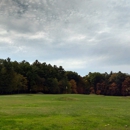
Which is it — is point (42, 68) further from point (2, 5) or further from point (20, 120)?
point (20, 120)

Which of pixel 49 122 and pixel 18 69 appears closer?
pixel 49 122

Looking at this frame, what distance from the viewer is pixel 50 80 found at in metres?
102

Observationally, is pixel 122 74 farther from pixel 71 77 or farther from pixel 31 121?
pixel 31 121

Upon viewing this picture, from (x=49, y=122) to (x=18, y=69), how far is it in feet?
276

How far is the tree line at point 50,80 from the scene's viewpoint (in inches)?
3392

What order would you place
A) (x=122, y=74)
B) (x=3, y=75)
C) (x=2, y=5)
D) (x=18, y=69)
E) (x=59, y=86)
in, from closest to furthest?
1. (x=2, y=5)
2. (x=3, y=75)
3. (x=18, y=69)
4. (x=59, y=86)
5. (x=122, y=74)

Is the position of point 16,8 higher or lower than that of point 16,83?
higher

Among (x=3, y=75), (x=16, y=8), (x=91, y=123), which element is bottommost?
(x=91, y=123)

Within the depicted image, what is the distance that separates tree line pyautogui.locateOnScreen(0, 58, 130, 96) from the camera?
86.2 metres

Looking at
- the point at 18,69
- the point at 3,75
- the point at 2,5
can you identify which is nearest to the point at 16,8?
the point at 2,5

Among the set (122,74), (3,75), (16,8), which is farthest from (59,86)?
(16,8)

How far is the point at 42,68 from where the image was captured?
108062mm

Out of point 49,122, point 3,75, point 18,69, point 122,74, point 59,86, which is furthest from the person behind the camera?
point 122,74

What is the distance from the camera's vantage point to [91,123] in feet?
51.2
